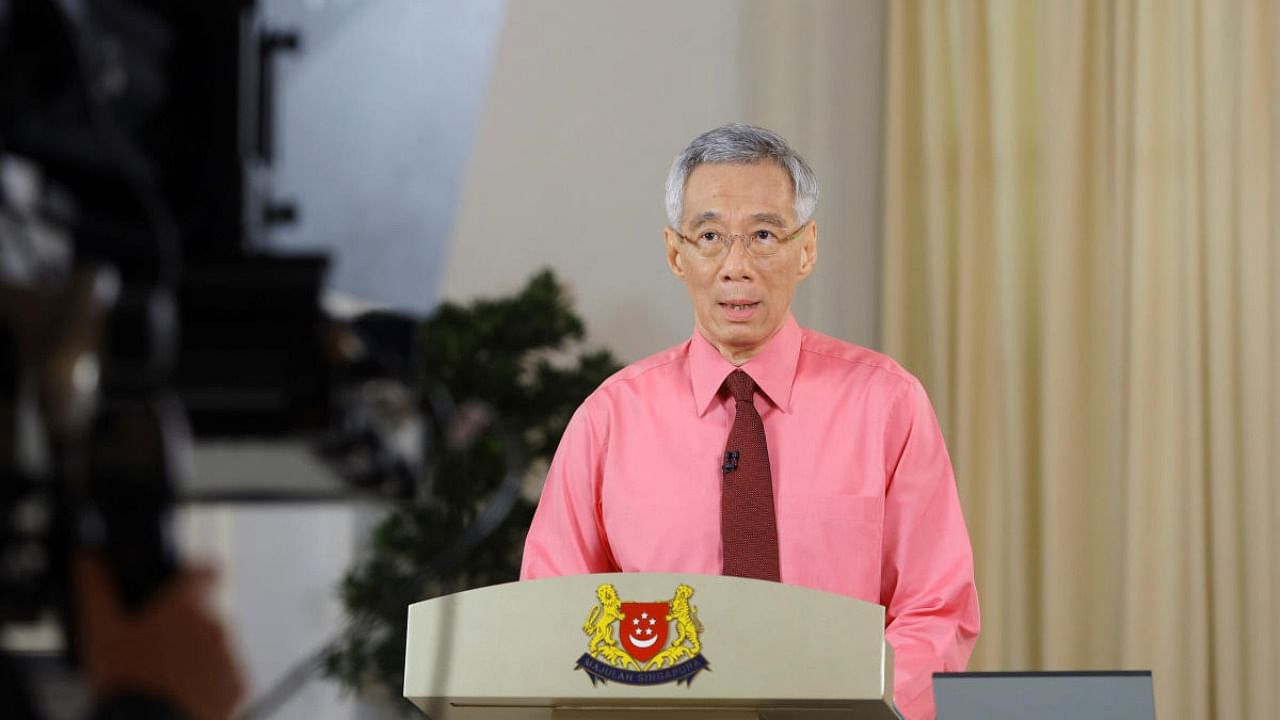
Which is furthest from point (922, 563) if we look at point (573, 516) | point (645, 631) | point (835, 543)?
point (645, 631)

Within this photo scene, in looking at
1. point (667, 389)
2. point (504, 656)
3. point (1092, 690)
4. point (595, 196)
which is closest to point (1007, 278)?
point (595, 196)

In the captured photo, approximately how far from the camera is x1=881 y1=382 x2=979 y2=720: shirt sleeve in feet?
5.25

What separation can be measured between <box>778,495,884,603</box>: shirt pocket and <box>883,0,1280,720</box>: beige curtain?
1.52 meters

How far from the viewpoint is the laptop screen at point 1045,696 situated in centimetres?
117

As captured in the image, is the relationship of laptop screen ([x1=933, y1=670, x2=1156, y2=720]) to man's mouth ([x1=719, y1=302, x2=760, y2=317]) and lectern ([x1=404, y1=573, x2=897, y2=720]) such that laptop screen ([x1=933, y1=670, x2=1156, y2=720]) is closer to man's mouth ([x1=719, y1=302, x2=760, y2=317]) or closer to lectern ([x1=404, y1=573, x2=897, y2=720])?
lectern ([x1=404, y1=573, x2=897, y2=720])

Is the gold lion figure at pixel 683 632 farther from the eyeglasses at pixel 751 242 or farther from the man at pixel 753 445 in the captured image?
the eyeglasses at pixel 751 242

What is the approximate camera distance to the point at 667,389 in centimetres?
197

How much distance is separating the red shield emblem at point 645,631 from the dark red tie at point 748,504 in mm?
605

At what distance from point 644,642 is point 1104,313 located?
2423mm

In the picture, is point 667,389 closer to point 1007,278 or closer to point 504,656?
point 504,656

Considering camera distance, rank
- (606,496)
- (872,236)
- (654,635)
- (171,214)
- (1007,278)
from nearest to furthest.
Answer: (171,214)
(654,635)
(606,496)
(1007,278)
(872,236)

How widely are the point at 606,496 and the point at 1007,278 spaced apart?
1847 mm

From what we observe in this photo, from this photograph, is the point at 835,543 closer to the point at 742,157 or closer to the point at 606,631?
the point at 742,157

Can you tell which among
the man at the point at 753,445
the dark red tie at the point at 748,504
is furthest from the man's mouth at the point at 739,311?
the dark red tie at the point at 748,504
